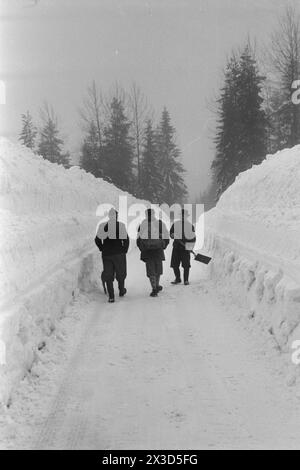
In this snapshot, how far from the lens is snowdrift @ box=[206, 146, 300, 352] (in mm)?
5938

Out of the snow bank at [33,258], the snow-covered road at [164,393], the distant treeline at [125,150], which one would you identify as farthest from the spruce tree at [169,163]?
the snow-covered road at [164,393]

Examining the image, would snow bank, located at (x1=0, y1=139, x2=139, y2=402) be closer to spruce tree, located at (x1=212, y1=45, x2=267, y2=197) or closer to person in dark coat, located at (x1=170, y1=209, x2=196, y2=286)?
person in dark coat, located at (x1=170, y1=209, x2=196, y2=286)

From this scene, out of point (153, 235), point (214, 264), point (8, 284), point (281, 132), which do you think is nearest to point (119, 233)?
point (153, 235)

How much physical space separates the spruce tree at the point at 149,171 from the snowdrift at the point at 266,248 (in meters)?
31.6

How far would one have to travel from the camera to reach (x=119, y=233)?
9.62 m

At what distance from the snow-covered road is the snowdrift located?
0.53m

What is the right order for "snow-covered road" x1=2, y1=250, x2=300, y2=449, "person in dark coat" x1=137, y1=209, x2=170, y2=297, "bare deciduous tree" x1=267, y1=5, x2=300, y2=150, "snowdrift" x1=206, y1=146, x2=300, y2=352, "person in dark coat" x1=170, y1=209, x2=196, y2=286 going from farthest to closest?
"bare deciduous tree" x1=267, y1=5, x2=300, y2=150, "person in dark coat" x1=170, y1=209, x2=196, y2=286, "person in dark coat" x1=137, y1=209, x2=170, y2=297, "snowdrift" x1=206, y1=146, x2=300, y2=352, "snow-covered road" x1=2, y1=250, x2=300, y2=449

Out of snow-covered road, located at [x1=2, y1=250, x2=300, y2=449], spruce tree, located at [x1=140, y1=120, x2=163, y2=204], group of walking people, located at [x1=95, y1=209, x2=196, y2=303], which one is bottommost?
snow-covered road, located at [x1=2, y1=250, x2=300, y2=449]

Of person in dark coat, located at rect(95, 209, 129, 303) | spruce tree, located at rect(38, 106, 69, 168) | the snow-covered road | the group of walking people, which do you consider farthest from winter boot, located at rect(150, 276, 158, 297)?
spruce tree, located at rect(38, 106, 69, 168)

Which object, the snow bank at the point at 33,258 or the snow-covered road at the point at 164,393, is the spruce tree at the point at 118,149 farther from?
the snow-covered road at the point at 164,393

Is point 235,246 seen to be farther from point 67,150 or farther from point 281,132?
point 67,150
